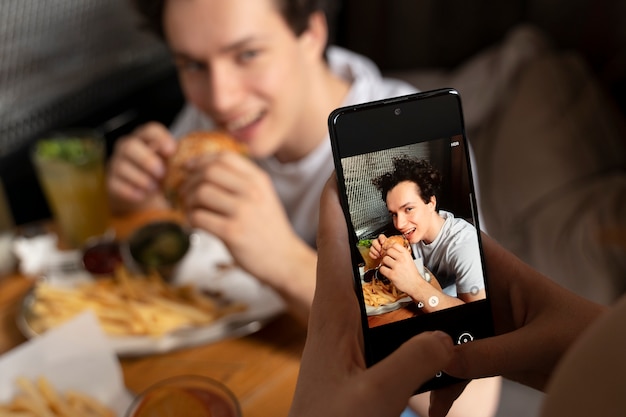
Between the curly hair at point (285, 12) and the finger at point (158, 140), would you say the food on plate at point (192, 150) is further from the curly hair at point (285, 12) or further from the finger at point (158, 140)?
the curly hair at point (285, 12)

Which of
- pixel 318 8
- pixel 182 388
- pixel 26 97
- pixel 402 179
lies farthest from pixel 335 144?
pixel 26 97

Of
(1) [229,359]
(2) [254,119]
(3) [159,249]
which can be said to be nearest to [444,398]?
(1) [229,359]

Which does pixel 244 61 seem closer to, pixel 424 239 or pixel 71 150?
pixel 71 150

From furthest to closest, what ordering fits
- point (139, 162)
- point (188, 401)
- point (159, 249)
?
point (139, 162)
point (159, 249)
point (188, 401)

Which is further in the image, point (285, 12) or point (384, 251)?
point (285, 12)

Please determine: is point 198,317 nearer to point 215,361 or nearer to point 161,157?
point 215,361
